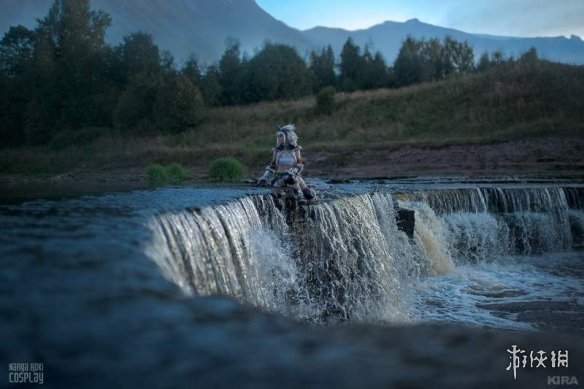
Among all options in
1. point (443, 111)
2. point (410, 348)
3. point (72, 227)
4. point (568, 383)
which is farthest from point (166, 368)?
point (443, 111)

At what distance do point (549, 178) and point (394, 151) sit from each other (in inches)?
339

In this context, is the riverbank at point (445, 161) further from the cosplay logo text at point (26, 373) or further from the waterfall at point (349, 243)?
the cosplay logo text at point (26, 373)

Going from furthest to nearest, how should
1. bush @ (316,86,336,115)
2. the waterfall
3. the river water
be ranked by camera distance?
bush @ (316,86,336,115) < the waterfall < the river water

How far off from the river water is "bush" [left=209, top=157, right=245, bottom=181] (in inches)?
228

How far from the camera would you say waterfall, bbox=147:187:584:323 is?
5.31 m

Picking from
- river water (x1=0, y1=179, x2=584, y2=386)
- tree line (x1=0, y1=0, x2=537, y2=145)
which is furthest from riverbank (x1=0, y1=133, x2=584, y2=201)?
tree line (x1=0, y1=0, x2=537, y2=145)

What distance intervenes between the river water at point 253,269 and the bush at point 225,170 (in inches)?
228

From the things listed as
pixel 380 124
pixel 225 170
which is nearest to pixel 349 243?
pixel 225 170

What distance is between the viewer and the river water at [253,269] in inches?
91.0

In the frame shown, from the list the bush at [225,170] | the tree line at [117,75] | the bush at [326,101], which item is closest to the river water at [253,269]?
the bush at [225,170]

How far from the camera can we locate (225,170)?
15695mm

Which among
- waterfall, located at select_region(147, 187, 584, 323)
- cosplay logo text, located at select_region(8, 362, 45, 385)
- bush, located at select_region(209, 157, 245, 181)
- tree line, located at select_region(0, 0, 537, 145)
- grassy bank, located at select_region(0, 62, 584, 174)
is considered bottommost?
waterfall, located at select_region(147, 187, 584, 323)

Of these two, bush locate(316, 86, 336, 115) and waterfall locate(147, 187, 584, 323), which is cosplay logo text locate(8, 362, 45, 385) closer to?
waterfall locate(147, 187, 584, 323)

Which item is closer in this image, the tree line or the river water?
the river water
